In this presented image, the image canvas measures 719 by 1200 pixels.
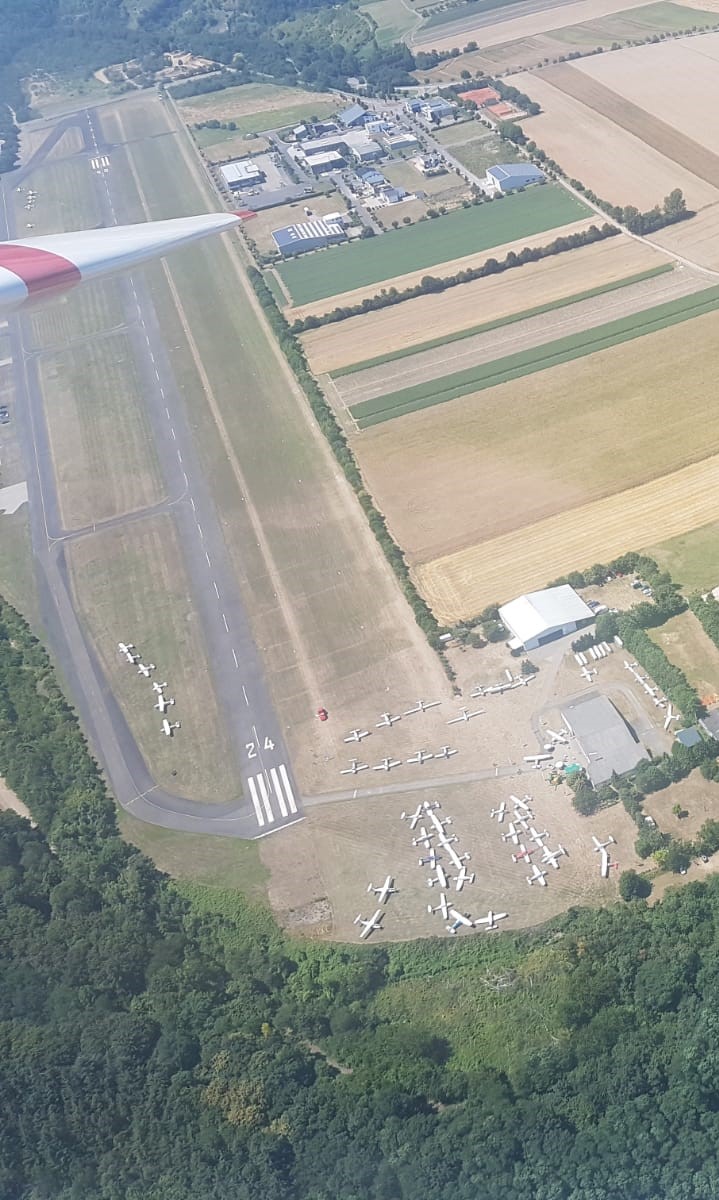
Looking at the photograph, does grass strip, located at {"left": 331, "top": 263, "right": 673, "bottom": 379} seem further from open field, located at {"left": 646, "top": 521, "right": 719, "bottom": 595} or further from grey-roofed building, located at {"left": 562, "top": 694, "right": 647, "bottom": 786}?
grey-roofed building, located at {"left": 562, "top": 694, "right": 647, "bottom": 786}

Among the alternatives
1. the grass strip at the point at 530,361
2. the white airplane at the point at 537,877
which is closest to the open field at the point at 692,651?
the white airplane at the point at 537,877

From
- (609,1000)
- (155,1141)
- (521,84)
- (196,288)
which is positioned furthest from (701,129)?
(155,1141)

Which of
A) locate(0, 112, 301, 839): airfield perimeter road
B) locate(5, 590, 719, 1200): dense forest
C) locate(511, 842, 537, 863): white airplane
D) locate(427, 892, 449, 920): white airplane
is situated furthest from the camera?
locate(0, 112, 301, 839): airfield perimeter road

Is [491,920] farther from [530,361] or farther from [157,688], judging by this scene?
[530,361]

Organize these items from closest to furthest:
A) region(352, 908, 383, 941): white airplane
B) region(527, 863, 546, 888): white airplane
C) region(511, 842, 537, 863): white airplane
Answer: region(352, 908, 383, 941): white airplane < region(527, 863, 546, 888): white airplane < region(511, 842, 537, 863): white airplane

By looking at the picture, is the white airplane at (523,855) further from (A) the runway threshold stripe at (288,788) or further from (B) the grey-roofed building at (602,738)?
(A) the runway threshold stripe at (288,788)

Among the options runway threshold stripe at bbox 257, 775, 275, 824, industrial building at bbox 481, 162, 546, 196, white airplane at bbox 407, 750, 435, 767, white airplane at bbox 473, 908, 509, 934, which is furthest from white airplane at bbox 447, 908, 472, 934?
industrial building at bbox 481, 162, 546, 196

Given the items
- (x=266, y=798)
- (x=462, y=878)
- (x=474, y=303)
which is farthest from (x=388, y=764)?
(x=474, y=303)
